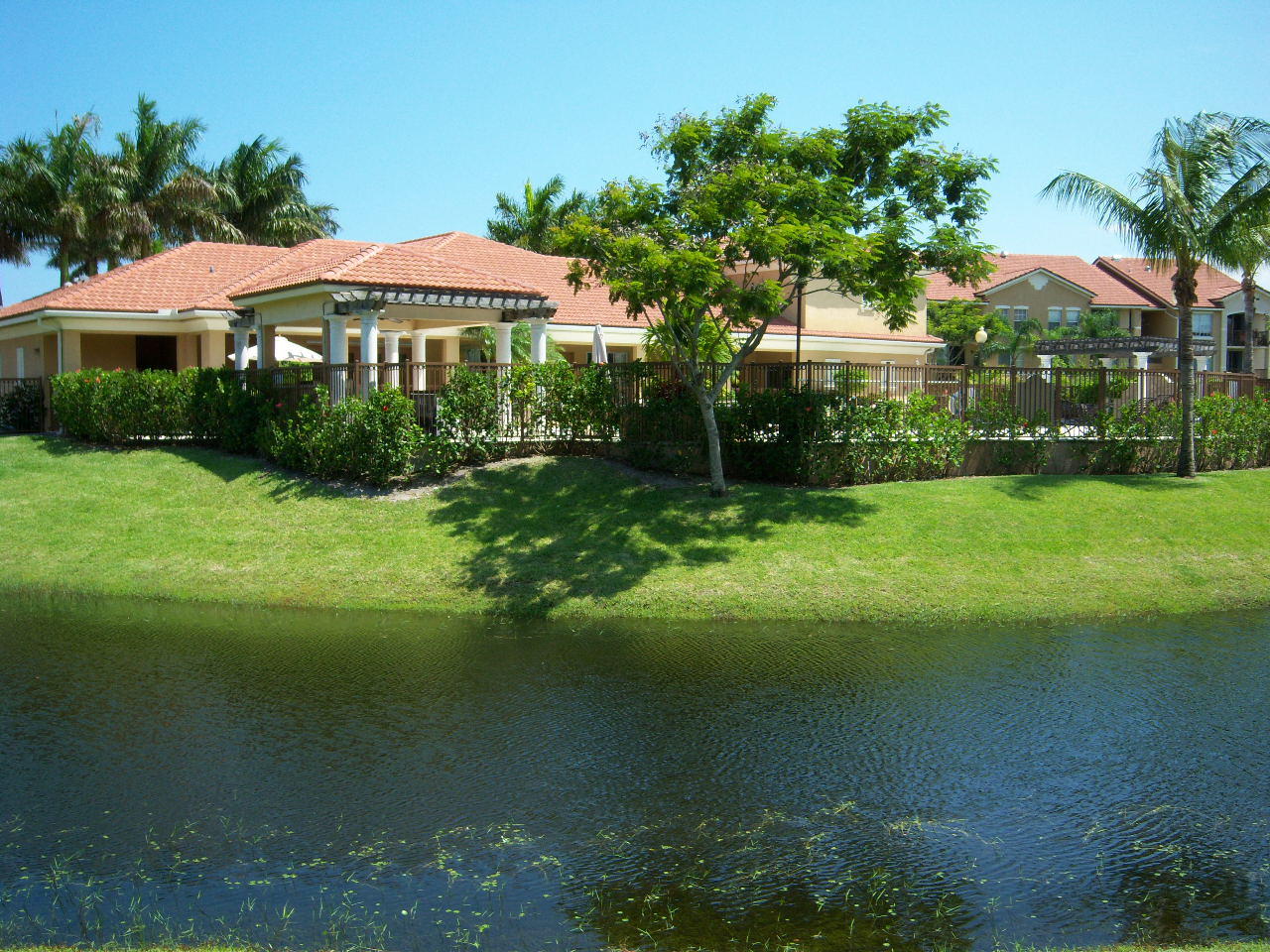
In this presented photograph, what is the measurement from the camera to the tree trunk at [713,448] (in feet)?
64.6

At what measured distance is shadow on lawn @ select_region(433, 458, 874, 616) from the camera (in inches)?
654

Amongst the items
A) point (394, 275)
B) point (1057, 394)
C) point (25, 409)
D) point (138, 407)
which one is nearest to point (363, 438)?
point (394, 275)

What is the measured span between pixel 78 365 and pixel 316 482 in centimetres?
1392

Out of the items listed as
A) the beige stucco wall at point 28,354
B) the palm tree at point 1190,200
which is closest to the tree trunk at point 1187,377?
the palm tree at point 1190,200

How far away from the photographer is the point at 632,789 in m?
8.80

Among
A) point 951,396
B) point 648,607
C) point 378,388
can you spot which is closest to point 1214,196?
point 951,396

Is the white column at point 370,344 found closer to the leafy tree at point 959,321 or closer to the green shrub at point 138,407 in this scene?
the green shrub at point 138,407

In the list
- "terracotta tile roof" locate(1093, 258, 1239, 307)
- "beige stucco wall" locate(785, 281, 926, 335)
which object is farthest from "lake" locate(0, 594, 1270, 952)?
"terracotta tile roof" locate(1093, 258, 1239, 307)

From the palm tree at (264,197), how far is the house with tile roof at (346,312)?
40.8 ft

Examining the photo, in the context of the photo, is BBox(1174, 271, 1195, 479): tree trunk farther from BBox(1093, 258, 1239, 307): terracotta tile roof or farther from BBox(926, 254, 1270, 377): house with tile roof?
BBox(1093, 258, 1239, 307): terracotta tile roof

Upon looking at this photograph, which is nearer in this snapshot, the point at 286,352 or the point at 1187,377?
the point at 1187,377

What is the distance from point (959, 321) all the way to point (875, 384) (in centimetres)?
2592

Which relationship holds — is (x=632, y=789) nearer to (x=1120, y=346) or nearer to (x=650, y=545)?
(x=650, y=545)

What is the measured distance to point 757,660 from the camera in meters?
13.1
